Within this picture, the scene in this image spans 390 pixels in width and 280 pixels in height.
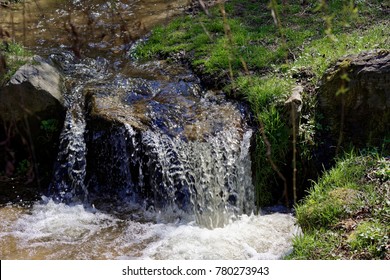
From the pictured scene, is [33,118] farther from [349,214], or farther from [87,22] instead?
[349,214]

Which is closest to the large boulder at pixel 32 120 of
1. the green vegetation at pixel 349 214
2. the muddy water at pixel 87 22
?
the muddy water at pixel 87 22

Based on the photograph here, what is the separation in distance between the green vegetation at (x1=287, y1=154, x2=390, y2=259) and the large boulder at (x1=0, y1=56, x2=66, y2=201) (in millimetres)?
3598

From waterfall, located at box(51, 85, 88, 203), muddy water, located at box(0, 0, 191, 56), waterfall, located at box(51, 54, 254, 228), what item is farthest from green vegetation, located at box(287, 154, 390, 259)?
muddy water, located at box(0, 0, 191, 56)

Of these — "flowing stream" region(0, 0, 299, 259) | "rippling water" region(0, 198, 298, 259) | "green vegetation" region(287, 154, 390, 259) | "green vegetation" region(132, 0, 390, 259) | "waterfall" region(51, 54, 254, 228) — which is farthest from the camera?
"waterfall" region(51, 54, 254, 228)

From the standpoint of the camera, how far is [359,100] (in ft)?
19.0

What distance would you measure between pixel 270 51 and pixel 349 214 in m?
3.66

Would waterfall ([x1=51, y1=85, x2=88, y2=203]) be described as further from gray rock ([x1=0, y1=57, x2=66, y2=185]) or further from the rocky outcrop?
the rocky outcrop

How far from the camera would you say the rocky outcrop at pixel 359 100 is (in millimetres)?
5637

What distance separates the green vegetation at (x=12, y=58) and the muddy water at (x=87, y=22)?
100 centimetres

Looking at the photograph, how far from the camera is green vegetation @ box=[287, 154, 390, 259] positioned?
13.6 feet

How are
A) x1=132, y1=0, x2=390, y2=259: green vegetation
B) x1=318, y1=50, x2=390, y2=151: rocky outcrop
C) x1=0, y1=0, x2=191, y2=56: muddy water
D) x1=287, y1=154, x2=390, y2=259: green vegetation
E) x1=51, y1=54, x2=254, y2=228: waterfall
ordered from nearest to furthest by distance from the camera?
1. x1=287, y1=154, x2=390, y2=259: green vegetation
2. x1=132, y1=0, x2=390, y2=259: green vegetation
3. x1=318, y1=50, x2=390, y2=151: rocky outcrop
4. x1=51, y1=54, x2=254, y2=228: waterfall
5. x1=0, y1=0, x2=191, y2=56: muddy water

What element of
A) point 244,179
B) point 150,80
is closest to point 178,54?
point 150,80

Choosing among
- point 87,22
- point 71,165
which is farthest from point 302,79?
point 87,22

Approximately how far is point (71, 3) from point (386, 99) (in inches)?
303
